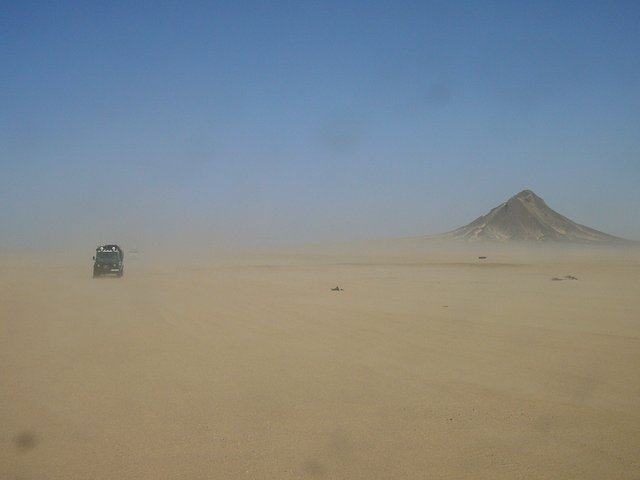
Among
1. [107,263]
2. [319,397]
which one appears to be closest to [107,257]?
[107,263]

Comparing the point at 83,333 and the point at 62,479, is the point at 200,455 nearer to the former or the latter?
the point at 62,479

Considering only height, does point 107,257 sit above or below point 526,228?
below

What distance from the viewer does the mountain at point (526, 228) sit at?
7042 inches

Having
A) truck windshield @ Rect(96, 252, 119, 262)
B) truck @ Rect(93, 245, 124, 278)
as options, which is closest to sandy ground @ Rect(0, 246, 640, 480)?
truck @ Rect(93, 245, 124, 278)

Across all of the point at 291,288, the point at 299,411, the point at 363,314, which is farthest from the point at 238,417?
the point at 291,288

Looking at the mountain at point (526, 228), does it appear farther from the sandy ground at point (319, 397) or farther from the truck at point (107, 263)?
the sandy ground at point (319, 397)

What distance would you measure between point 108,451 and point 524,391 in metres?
6.21

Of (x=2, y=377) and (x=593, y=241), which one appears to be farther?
(x=593, y=241)

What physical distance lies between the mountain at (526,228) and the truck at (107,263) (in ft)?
494

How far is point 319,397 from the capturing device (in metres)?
8.17

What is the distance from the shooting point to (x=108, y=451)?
6148 millimetres

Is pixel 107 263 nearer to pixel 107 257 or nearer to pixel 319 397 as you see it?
pixel 107 257

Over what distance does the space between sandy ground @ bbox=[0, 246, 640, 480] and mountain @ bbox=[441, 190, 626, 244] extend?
6628 inches

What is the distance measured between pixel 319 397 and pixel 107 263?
32876mm
